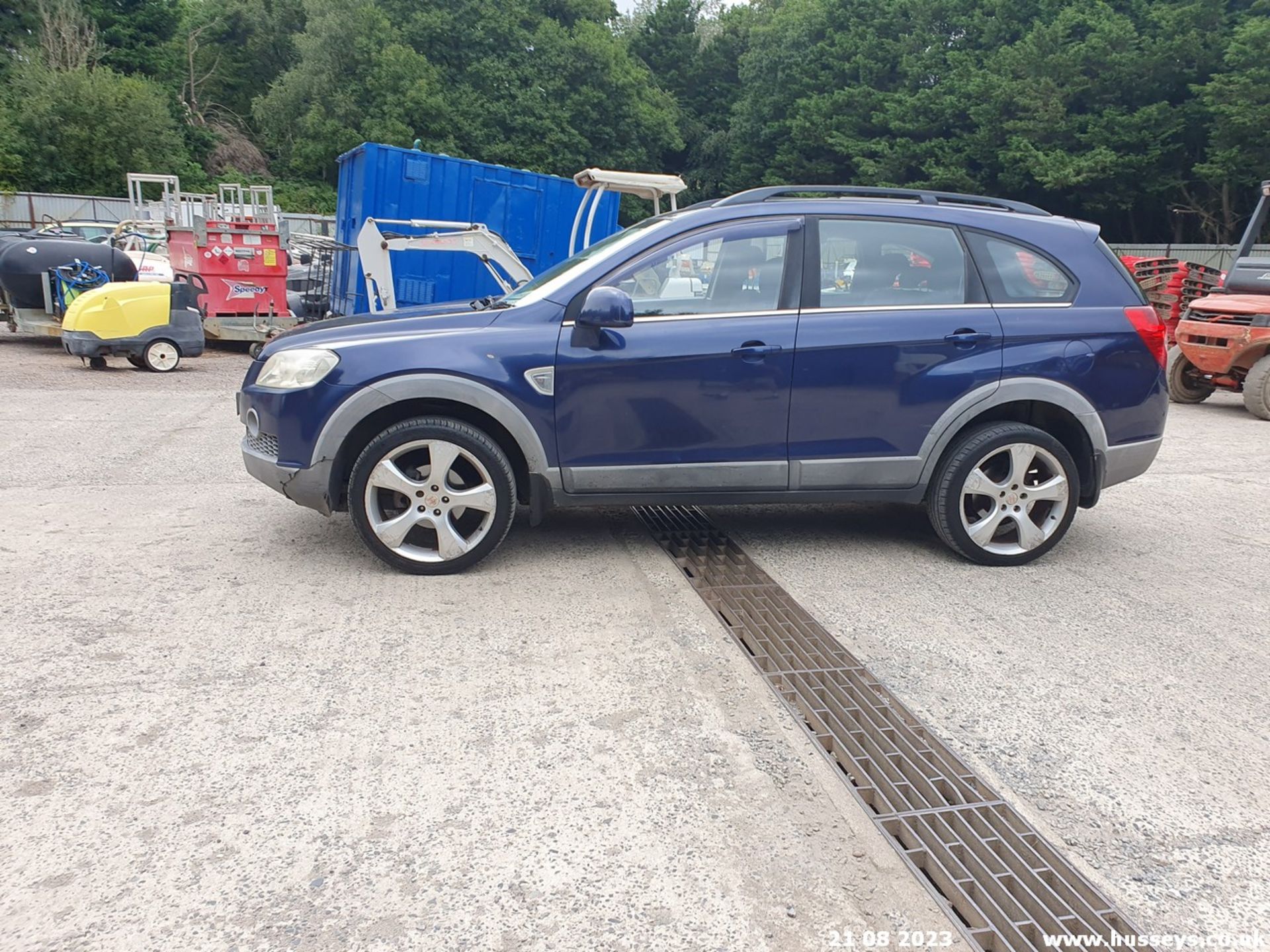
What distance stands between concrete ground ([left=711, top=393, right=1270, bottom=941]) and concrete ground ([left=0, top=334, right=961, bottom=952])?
0.62 meters

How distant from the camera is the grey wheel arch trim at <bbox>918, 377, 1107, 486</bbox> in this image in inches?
193

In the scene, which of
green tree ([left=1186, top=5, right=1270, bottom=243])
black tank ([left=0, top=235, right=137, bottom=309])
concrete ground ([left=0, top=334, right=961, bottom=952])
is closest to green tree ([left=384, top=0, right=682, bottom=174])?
green tree ([left=1186, top=5, right=1270, bottom=243])

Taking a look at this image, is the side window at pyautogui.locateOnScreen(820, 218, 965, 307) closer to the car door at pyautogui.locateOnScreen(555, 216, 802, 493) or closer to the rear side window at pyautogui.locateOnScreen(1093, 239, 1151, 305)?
the car door at pyautogui.locateOnScreen(555, 216, 802, 493)

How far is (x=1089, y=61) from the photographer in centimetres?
3503

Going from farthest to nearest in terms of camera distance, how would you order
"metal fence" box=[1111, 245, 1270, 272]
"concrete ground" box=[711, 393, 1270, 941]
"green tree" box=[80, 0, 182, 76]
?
"green tree" box=[80, 0, 182, 76]
"metal fence" box=[1111, 245, 1270, 272]
"concrete ground" box=[711, 393, 1270, 941]

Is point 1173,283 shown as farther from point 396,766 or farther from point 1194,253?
point 396,766

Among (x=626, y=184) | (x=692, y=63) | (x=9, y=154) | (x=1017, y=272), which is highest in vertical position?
(x=692, y=63)

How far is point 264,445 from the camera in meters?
4.74

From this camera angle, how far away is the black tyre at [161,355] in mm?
12305

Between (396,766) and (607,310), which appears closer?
(396,766)

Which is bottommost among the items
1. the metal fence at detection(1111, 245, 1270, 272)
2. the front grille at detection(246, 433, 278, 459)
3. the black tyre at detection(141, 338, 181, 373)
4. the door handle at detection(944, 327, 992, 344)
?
the black tyre at detection(141, 338, 181, 373)

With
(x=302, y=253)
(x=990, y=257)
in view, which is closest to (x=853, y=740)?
(x=990, y=257)

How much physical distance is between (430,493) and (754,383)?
1.66 metres

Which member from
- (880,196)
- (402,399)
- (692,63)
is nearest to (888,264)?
(880,196)
